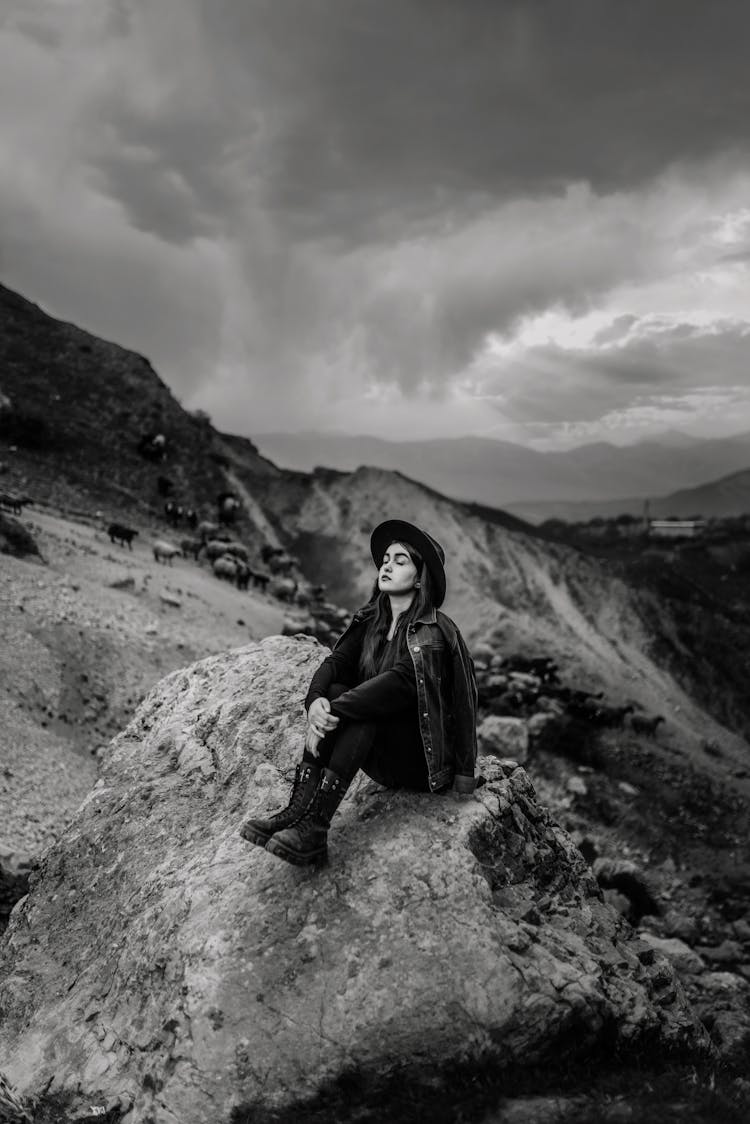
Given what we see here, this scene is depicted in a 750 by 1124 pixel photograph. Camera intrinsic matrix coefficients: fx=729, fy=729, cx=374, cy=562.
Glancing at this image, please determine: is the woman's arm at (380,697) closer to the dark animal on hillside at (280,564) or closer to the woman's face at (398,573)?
the woman's face at (398,573)

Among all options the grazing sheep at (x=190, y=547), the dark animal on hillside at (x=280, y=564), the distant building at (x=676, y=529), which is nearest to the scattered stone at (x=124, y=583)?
the grazing sheep at (x=190, y=547)

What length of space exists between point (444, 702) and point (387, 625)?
804 mm

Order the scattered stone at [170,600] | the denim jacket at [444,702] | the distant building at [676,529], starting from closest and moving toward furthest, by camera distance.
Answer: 1. the denim jacket at [444,702]
2. the scattered stone at [170,600]
3. the distant building at [676,529]

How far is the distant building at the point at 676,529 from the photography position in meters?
86.4

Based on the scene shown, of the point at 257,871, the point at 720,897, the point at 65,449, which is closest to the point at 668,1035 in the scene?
the point at 257,871

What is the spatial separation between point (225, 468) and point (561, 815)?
4221 cm

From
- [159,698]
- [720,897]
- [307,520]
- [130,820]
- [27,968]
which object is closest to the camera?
[27,968]

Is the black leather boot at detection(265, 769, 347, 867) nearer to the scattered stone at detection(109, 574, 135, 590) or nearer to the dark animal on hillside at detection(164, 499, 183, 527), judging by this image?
the scattered stone at detection(109, 574, 135, 590)

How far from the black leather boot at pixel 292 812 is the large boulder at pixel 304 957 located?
0.29 meters

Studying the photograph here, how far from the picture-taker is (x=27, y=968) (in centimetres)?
620

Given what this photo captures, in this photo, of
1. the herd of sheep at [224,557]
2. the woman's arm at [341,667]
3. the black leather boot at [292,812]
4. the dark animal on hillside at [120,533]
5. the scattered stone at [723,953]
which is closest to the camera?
the black leather boot at [292,812]

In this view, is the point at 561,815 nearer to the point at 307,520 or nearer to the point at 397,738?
the point at 397,738

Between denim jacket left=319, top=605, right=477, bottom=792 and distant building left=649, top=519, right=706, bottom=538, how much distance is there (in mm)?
86348

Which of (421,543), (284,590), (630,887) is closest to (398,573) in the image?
(421,543)
